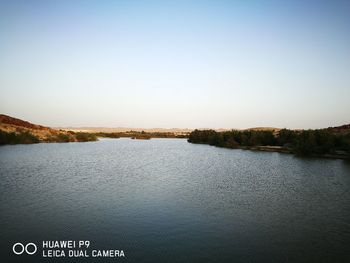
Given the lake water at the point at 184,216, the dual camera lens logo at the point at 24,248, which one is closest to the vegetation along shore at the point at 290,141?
the lake water at the point at 184,216

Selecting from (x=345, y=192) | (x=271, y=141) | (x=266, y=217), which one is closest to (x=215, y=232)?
(x=266, y=217)

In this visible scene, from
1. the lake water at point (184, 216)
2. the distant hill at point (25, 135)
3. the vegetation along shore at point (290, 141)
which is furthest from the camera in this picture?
the distant hill at point (25, 135)

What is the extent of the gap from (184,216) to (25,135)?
87669 millimetres

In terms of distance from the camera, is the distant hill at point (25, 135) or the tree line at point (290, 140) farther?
the distant hill at point (25, 135)

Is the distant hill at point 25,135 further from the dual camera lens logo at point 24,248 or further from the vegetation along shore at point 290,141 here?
the dual camera lens logo at point 24,248

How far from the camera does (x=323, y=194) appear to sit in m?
26.6

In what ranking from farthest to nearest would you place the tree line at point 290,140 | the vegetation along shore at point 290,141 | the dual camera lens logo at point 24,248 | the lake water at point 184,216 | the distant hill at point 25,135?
1. the distant hill at point 25,135
2. the tree line at point 290,140
3. the vegetation along shore at point 290,141
4. the lake water at point 184,216
5. the dual camera lens logo at point 24,248

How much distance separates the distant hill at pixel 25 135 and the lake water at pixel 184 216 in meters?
61.2

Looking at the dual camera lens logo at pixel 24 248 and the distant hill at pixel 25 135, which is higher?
the distant hill at pixel 25 135

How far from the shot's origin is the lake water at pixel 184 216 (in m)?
14.4

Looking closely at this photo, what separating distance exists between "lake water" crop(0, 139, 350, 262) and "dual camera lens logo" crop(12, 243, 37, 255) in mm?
313

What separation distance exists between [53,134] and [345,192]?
346 feet

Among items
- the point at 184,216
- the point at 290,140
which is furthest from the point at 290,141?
the point at 184,216

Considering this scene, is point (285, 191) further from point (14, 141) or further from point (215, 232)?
point (14, 141)
